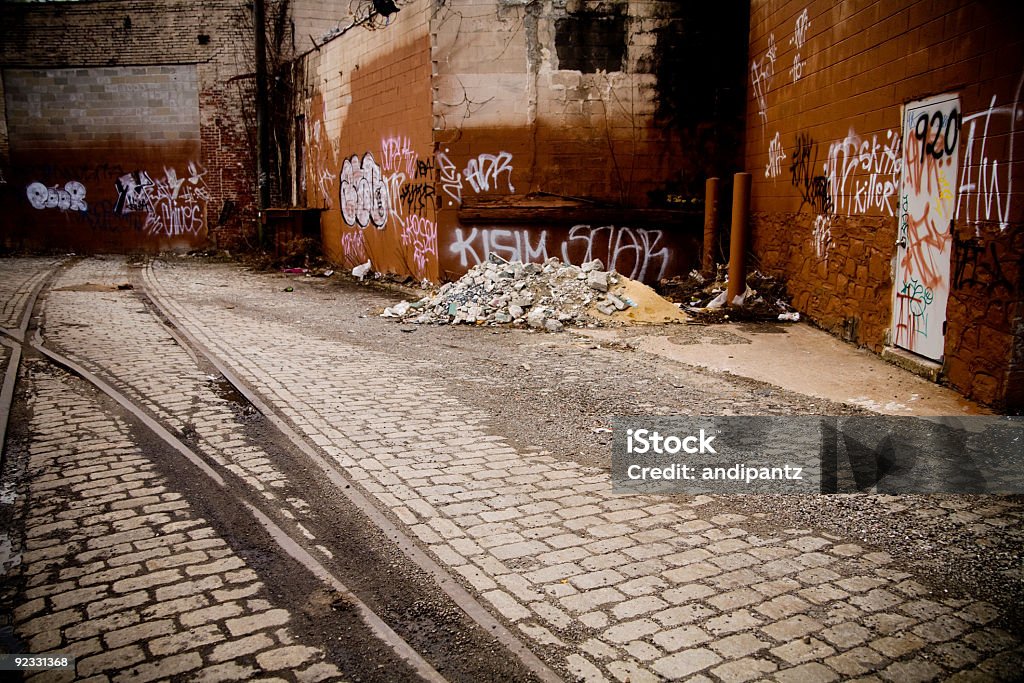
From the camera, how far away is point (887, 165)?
309 inches

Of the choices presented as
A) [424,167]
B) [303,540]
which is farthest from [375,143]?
[303,540]

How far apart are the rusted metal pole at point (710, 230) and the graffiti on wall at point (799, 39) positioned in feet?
7.26

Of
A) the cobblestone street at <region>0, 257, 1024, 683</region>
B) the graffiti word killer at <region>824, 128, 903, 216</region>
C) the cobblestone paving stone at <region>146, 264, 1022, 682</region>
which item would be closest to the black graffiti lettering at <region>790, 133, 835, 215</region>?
the graffiti word killer at <region>824, 128, 903, 216</region>

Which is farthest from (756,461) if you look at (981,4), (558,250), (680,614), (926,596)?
(558,250)

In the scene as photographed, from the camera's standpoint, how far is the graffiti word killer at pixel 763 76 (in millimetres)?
11062

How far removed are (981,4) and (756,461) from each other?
4446mm

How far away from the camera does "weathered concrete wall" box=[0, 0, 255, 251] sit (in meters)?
20.8

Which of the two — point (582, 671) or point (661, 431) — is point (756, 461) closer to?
point (661, 431)

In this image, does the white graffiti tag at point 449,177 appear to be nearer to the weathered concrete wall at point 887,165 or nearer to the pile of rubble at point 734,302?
the pile of rubble at point 734,302

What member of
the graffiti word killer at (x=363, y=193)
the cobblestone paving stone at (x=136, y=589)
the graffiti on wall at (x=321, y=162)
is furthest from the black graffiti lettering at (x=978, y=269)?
the graffiti on wall at (x=321, y=162)

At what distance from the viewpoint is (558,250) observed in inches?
491

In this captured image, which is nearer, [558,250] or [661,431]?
[661,431]

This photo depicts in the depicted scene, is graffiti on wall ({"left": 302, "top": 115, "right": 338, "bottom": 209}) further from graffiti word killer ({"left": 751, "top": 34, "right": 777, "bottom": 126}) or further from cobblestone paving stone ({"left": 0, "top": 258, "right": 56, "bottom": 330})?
graffiti word killer ({"left": 751, "top": 34, "right": 777, "bottom": 126})

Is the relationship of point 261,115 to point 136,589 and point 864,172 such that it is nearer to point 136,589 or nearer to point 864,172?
point 864,172
